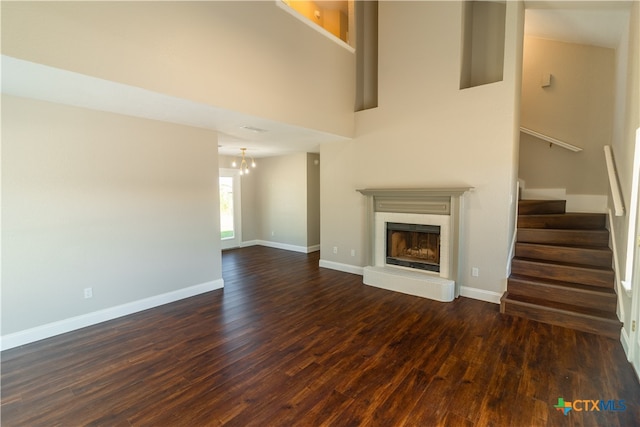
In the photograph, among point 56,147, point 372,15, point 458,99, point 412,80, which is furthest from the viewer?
point 372,15

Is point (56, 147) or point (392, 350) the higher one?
point (56, 147)

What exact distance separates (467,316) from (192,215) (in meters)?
4.02

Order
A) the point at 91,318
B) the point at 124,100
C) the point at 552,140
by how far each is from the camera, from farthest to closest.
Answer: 1. the point at 552,140
2. the point at 91,318
3. the point at 124,100

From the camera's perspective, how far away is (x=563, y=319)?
3262 mm

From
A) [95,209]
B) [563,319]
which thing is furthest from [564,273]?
[95,209]

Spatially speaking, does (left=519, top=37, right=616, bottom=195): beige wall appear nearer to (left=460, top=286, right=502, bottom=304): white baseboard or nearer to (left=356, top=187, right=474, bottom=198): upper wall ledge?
(left=356, top=187, right=474, bottom=198): upper wall ledge

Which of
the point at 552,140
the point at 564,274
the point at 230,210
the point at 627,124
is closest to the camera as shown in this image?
the point at 627,124

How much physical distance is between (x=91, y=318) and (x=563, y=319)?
546 centimetres

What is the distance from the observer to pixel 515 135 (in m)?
3.86

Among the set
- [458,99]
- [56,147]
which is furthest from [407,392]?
[56,147]

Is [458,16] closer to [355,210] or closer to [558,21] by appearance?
[558,21]

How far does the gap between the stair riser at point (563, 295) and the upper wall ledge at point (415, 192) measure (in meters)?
1.36

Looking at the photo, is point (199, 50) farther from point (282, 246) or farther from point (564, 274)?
point (282, 246)

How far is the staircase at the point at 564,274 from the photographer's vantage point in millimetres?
3225
